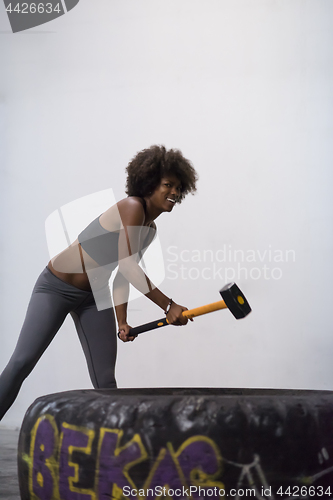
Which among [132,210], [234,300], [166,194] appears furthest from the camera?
[166,194]

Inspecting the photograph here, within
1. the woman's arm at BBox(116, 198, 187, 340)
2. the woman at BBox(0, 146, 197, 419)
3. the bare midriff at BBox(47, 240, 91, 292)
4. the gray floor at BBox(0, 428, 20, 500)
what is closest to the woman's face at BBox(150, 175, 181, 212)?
the woman at BBox(0, 146, 197, 419)

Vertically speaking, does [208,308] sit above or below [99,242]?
below

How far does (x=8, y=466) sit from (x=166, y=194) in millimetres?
1037

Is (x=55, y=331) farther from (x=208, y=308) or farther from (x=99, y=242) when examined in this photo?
(x=208, y=308)

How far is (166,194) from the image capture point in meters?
1.43

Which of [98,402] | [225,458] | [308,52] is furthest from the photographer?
[308,52]

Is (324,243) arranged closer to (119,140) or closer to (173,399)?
(119,140)

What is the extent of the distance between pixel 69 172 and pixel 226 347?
1256mm

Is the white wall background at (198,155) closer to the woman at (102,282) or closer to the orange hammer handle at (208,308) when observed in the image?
the woman at (102,282)

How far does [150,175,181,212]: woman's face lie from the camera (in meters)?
1.43

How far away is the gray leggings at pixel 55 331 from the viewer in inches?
50.2

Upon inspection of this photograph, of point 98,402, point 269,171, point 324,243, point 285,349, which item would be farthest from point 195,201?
point 98,402

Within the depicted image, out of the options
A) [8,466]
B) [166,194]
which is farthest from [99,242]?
[8,466]

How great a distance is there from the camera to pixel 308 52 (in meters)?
2.48
